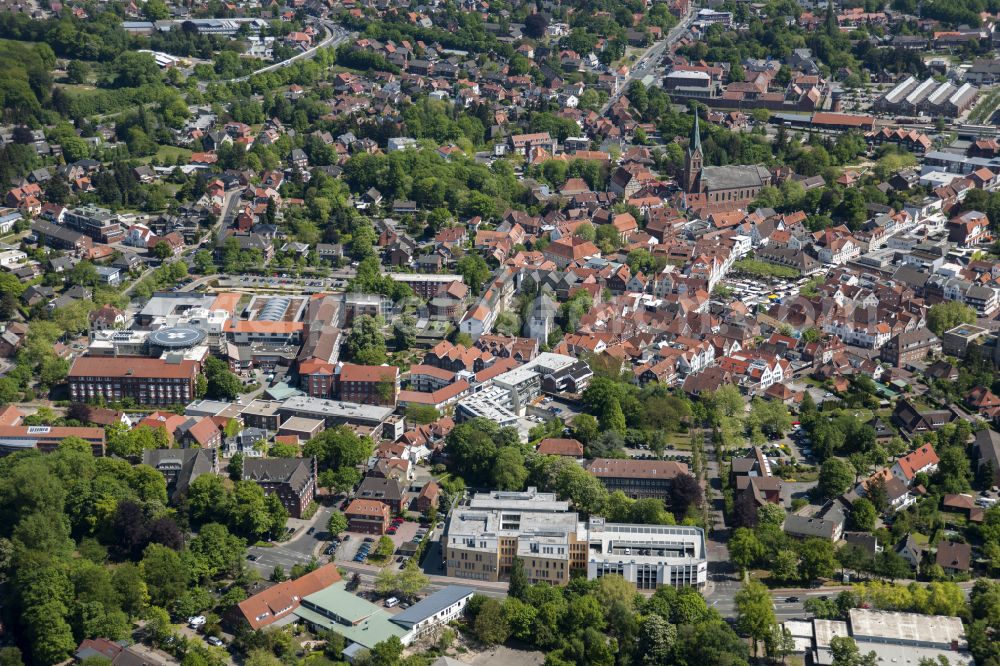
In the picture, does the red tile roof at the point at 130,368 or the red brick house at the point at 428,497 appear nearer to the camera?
the red brick house at the point at 428,497

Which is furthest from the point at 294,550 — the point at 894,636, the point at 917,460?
the point at 917,460

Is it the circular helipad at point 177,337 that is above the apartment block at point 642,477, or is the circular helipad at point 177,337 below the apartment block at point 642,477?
below

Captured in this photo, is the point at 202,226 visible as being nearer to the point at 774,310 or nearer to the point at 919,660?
the point at 774,310

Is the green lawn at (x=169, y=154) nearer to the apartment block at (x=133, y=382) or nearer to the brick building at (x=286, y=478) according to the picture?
the apartment block at (x=133, y=382)

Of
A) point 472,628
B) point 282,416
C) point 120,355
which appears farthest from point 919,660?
point 120,355

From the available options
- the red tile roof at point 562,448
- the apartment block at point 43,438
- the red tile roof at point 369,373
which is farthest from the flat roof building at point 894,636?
the apartment block at point 43,438

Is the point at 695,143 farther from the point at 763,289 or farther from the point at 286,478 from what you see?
the point at 286,478

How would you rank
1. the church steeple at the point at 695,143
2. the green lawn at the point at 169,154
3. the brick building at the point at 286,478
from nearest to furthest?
the brick building at the point at 286,478, the church steeple at the point at 695,143, the green lawn at the point at 169,154
